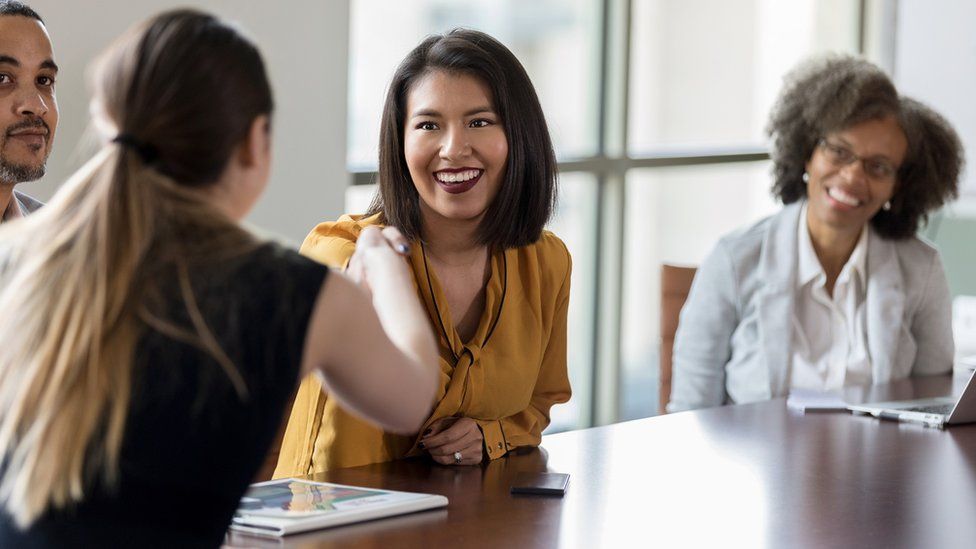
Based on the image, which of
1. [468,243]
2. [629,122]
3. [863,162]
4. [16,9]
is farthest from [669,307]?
[16,9]

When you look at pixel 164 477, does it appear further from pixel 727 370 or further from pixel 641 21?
pixel 641 21

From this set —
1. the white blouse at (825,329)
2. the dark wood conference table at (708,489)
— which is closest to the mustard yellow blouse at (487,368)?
the dark wood conference table at (708,489)

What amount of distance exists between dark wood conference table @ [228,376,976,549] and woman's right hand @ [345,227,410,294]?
0.32 meters

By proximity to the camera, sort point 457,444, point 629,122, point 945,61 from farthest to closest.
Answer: point 945,61, point 629,122, point 457,444

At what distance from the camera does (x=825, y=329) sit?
3.15m

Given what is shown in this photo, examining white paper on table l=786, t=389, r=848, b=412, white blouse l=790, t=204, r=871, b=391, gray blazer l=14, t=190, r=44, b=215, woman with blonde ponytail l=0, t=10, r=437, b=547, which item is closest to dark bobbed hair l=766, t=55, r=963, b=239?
white blouse l=790, t=204, r=871, b=391

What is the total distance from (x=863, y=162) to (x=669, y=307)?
0.63 metres

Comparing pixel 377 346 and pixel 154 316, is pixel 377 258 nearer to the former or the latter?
pixel 377 346

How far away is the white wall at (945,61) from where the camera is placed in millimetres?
4953

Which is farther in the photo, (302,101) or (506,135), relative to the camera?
(302,101)

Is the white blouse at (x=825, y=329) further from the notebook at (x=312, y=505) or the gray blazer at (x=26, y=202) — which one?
the gray blazer at (x=26, y=202)

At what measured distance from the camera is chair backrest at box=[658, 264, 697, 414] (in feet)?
11.1

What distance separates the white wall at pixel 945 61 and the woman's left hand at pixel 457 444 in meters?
3.47

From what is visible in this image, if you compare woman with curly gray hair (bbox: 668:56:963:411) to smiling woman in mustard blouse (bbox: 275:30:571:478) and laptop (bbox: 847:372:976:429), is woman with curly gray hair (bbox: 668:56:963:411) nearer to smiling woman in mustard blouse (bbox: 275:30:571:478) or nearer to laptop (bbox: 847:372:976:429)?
laptop (bbox: 847:372:976:429)
